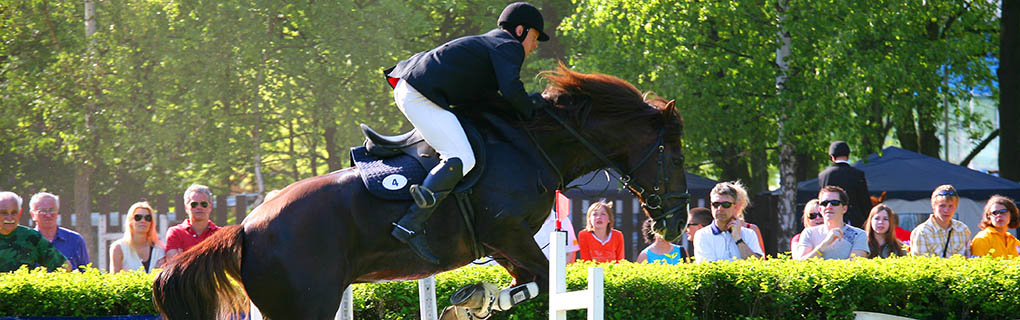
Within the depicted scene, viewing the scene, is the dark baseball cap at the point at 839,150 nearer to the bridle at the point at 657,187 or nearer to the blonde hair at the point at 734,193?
the blonde hair at the point at 734,193

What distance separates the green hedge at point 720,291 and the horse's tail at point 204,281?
207 cm

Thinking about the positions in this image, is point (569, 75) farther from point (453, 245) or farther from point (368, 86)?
point (368, 86)

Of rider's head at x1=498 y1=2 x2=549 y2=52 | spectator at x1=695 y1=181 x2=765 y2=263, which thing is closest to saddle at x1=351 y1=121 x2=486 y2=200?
rider's head at x1=498 y1=2 x2=549 y2=52

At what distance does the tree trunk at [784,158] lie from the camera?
16.5 m

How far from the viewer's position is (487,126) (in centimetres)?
563

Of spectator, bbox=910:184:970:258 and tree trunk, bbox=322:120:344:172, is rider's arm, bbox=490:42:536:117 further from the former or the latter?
tree trunk, bbox=322:120:344:172

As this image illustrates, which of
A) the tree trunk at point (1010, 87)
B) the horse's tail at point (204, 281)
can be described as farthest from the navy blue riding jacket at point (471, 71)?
the tree trunk at point (1010, 87)

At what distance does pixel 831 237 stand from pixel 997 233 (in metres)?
1.62

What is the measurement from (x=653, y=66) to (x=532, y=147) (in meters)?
12.7

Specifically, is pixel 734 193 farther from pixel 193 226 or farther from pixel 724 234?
pixel 193 226

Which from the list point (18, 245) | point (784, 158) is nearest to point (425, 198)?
point (18, 245)

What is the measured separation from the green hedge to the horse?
174 cm

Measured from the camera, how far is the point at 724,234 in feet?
29.5

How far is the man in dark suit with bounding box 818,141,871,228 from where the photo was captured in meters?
11.3
